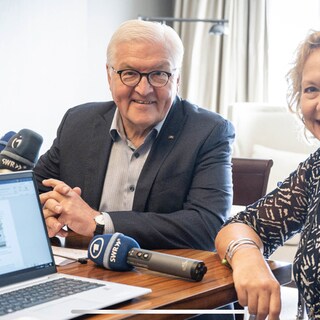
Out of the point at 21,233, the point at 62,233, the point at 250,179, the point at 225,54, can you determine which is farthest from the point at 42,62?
the point at 21,233

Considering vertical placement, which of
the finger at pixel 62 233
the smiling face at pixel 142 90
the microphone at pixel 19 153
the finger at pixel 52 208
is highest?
the smiling face at pixel 142 90

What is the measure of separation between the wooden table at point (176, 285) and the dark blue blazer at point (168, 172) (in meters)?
0.20

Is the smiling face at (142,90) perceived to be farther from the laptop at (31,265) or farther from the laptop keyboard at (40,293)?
the laptop keyboard at (40,293)

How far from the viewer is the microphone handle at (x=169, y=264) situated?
1.47 m

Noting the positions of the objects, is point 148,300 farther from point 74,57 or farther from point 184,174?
point 74,57

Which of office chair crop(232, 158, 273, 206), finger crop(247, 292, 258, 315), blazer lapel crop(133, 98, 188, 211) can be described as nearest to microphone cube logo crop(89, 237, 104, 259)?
finger crop(247, 292, 258, 315)

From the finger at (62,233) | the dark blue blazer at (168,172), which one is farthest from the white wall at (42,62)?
the finger at (62,233)

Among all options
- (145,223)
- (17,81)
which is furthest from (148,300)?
(17,81)

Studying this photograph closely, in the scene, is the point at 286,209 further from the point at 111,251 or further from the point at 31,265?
the point at 31,265

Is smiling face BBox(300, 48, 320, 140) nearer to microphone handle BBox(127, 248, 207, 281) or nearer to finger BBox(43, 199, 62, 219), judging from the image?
microphone handle BBox(127, 248, 207, 281)

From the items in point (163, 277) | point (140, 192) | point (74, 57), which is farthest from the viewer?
point (74, 57)

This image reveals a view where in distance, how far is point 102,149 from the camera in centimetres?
214

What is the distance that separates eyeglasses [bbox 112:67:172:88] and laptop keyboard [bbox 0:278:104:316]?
0.81 metres

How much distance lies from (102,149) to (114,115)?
0.13 metres
